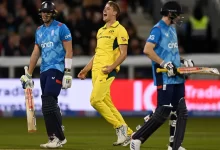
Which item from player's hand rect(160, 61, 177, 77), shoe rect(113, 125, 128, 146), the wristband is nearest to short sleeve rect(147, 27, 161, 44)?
player's hand rect(160, 61, 177, 77)

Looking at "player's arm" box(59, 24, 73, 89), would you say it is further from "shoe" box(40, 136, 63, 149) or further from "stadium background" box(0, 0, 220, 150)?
"stadium background" box(0, 0, 220, 150)

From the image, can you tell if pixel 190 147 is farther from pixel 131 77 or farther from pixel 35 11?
pixel 35 11

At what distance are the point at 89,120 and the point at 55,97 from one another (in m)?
7.70

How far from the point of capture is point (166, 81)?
12156mm

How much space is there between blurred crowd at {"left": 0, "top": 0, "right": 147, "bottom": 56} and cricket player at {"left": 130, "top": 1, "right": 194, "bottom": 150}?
37.8 ft

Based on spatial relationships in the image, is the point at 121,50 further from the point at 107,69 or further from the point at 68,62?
the point at 68,62

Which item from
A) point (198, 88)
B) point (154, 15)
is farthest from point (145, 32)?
point (198, 88)

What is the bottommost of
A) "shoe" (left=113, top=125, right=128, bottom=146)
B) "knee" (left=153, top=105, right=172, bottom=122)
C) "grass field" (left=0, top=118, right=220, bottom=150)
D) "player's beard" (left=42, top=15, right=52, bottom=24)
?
"grass field" (left=0, top=118, right=220, bottom=150)

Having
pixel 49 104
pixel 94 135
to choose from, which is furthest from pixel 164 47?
pixel 94 135

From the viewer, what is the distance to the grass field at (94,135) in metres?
14.1

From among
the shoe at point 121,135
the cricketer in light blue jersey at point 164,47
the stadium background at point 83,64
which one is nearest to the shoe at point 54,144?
the shoe at point 121,135

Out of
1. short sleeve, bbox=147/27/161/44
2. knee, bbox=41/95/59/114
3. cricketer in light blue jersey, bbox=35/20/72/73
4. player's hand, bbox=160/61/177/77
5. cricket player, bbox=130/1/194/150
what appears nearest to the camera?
player's hand, bbox=160/61/177/77

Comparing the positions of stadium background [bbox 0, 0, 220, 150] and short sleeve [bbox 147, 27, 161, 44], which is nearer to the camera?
short sleeve [bbox 147, 27, 161, 44]

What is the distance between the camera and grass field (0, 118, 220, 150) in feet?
46.1
